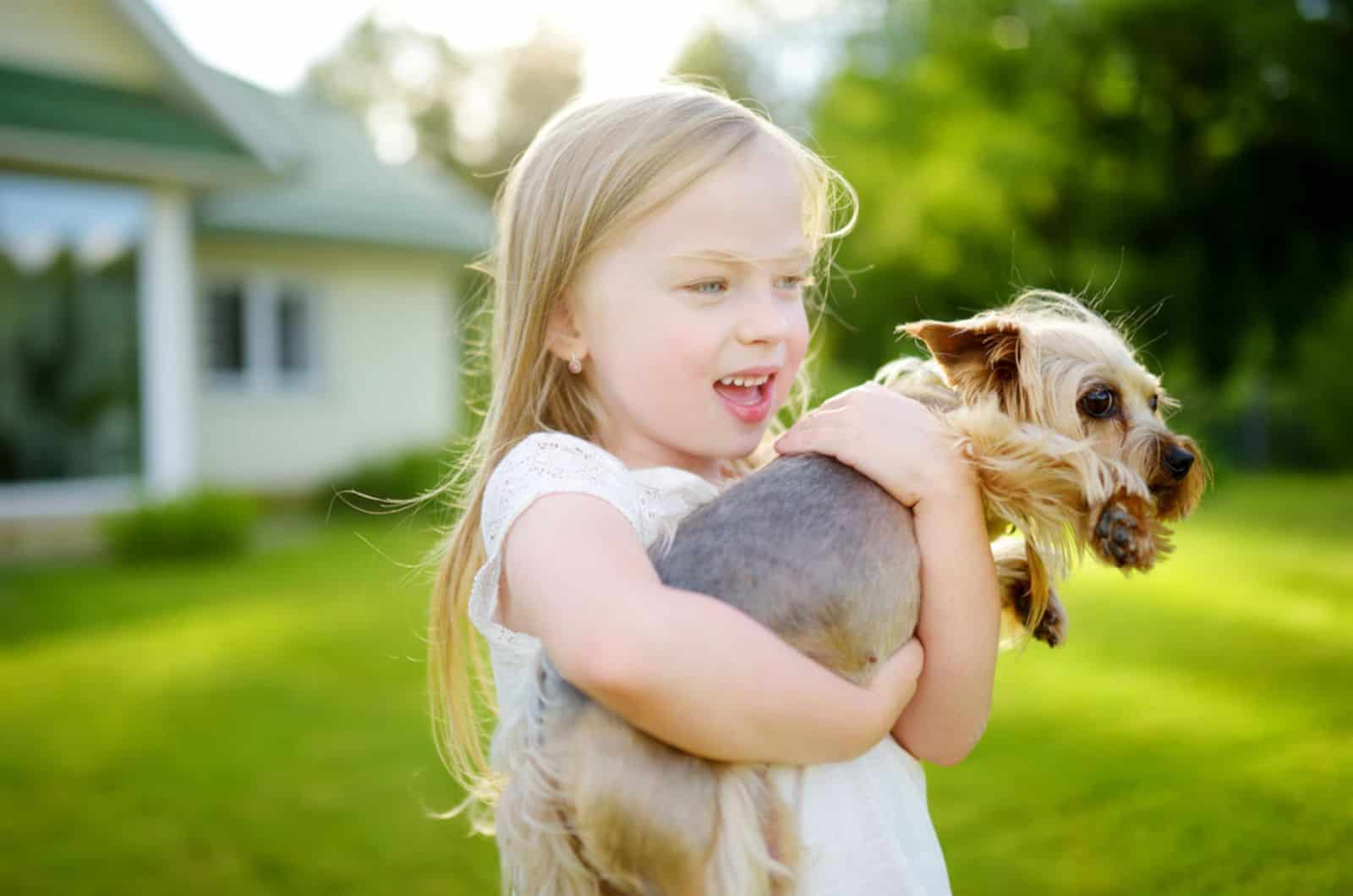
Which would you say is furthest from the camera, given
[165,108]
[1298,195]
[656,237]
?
[1298,195]

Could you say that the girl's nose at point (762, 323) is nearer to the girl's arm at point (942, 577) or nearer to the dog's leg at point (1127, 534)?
the girl's arm at point (942, 577)

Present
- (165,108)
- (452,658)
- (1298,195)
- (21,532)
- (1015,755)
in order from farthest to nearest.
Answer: (1298,195) → (165,108) → (21,532) → (1015,755) → (452,658)

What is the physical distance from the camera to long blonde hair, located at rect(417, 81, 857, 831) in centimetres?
214

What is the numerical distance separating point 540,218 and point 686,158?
336 millimetres

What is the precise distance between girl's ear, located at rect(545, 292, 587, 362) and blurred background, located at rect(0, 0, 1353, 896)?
696 mm

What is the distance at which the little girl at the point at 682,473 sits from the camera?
69.9 inches

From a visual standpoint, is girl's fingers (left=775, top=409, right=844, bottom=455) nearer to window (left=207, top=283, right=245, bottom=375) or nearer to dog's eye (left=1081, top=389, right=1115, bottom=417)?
dog's eye (left=1081, top=389, right=1115, bottom=417)

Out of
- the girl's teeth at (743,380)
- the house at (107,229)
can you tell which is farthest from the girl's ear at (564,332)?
the house at (107,229)

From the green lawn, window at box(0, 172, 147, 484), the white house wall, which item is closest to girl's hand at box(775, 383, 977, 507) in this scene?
the green lawn

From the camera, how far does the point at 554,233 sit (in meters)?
2.21

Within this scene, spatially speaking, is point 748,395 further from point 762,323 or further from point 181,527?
point 181,527

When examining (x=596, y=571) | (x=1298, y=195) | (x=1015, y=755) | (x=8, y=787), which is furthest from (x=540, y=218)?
(x=1298, y=195)

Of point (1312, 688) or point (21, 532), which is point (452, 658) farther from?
point (21, 532)

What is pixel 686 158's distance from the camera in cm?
213
